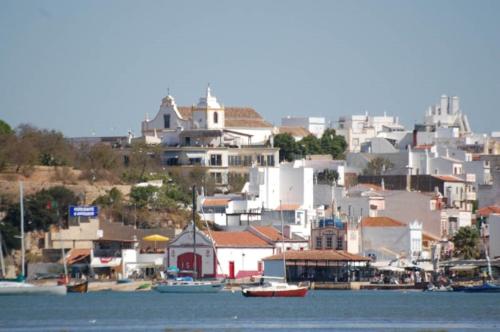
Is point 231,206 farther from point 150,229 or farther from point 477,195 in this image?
point 477,195

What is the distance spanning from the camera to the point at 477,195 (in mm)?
152750

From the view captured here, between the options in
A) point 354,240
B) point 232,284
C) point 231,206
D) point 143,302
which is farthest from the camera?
point 231,206

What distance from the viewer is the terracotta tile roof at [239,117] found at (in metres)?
163

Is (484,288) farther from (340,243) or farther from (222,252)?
(222,252)

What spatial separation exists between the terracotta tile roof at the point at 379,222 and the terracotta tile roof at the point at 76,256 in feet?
55.1

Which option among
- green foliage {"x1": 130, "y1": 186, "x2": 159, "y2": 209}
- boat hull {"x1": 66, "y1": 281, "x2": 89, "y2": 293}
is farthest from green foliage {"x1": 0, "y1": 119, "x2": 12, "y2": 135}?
boat hull {"x1": 66, "y1": 281, "x2": 89, "y2": 293}

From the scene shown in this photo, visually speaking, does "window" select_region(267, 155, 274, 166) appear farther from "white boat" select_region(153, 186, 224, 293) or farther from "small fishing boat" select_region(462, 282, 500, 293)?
"small fishing boat" select_region(462, 282, 500, 293)

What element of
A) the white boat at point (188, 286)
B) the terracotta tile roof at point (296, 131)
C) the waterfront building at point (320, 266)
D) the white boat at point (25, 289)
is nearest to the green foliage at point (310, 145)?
the terracotta tile roof at point (296, 131)

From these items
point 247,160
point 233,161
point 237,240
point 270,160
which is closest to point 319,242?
point 237,240

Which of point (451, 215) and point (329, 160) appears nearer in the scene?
point (451, 215)

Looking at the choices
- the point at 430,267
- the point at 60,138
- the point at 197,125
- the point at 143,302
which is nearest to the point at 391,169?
the point at 197,125

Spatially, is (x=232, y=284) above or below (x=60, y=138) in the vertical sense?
below

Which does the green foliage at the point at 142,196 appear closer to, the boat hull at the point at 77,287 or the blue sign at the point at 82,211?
the blue sign at the point at 82,211

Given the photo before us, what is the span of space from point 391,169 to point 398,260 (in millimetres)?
39336
